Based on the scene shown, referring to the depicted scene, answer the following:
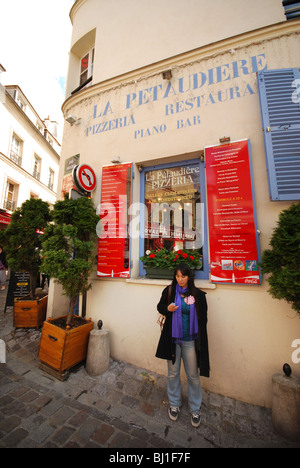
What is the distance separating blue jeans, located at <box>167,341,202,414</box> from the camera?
244 centimetres

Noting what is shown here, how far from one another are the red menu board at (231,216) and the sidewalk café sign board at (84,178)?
93.8 inches

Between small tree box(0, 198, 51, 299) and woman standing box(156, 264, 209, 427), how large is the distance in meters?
3.44

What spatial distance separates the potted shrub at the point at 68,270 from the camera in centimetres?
309

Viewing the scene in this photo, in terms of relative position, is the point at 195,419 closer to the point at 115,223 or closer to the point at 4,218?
the point at 115,223

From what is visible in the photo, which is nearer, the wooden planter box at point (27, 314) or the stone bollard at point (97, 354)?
the stone bollard at point (97, 354)

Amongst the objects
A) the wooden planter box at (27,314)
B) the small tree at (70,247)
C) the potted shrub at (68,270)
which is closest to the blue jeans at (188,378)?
the potted shrub at (68,270)

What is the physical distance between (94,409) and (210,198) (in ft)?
11.4

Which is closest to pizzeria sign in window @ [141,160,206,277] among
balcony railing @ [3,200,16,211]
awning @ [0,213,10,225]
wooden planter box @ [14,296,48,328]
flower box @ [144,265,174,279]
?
flower box @ [144,265,174,279]

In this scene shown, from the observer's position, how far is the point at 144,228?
3865 mm

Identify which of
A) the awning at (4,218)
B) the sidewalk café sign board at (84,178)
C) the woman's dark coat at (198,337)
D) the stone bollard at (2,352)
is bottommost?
the stone bollard at (2,352)

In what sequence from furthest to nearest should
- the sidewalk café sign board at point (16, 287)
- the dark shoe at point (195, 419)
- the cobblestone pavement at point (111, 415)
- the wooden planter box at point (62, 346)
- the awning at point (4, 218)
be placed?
the awning at point (4, 218) < the sidewalk café sign board at point (16, 287) < the wooden planter box at point (62, 346) < the dark shoe at point (195, 419) < the cobblestone pavement at point (111, 415)

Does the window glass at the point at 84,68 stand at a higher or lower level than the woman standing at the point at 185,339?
higher

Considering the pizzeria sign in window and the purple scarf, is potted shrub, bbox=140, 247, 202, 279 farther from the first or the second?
the purple scarf

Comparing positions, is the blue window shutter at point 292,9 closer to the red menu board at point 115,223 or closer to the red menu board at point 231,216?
the red menu board at point 231,216
